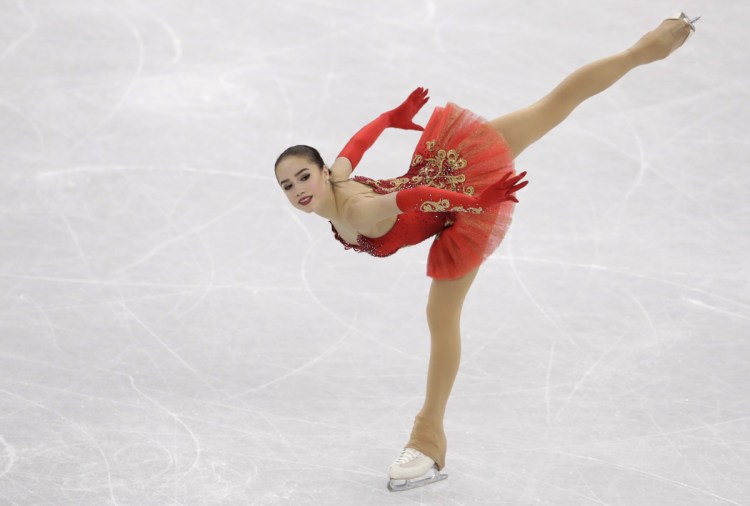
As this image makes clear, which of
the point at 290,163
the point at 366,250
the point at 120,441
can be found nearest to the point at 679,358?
the point at 366,250

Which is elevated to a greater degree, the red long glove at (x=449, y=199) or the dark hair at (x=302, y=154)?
the dark hair at (x=302, y=154)

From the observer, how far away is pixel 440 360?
154 inches

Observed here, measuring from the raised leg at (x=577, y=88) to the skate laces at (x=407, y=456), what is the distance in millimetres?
1108

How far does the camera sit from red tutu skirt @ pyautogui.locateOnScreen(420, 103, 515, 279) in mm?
3807

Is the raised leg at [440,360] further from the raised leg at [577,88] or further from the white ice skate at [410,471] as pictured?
the raised leg at [577,88]

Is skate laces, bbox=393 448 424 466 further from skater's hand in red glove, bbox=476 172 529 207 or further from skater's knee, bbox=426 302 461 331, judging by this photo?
skater's hand in red glove, bbox=476 172 529 207

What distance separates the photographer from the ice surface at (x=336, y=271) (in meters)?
3.98

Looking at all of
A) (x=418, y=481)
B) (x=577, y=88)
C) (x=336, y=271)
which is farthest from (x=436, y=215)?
(x=336, y=271)

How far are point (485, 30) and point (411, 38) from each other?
1.60 ft

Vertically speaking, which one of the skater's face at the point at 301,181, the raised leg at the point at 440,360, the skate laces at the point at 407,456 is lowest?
the skate laces at the point at 407,456

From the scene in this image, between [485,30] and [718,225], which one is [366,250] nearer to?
[718,225]

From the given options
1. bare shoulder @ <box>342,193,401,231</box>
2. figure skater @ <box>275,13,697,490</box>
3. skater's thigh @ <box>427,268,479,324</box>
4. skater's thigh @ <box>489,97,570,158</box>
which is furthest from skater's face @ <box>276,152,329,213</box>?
skater's thigh @ <box>489,97,570,158</box>

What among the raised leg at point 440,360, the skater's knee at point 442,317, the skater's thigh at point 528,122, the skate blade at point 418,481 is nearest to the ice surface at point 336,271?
the skate blade at point 418,481

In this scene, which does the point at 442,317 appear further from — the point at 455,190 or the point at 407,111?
the point at 407,111
